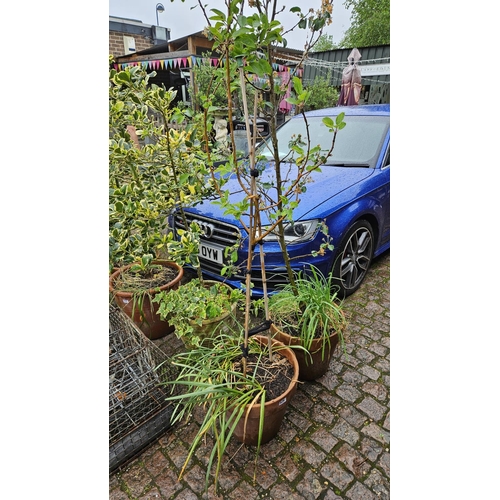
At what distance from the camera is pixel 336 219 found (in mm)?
2750

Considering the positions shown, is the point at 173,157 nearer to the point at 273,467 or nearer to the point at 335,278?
the point at 335,278

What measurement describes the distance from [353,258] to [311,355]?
A: 127 centimetres

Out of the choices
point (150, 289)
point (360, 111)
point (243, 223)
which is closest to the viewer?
point (243, 223)

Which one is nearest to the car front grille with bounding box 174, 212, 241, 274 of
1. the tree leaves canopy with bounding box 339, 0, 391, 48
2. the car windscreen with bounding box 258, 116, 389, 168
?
the car windscreen with bounding box 258, 116, 389, 168

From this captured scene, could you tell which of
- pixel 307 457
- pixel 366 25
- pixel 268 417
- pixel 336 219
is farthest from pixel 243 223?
pixel 366 25

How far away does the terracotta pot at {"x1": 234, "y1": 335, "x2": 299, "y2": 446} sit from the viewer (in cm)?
164

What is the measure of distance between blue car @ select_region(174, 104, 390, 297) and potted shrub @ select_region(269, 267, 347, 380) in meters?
0.30

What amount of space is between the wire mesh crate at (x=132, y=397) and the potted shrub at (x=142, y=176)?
389 millimetres

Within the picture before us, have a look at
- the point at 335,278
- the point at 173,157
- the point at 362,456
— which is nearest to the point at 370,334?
the point at 335,278

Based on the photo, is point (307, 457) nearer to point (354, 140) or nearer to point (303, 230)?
point (303, 230)

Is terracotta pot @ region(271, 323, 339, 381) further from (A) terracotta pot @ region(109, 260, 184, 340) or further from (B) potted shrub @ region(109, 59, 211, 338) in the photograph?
(A) terracotta pot @ region(109, 260, 184, 340)

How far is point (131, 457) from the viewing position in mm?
1840

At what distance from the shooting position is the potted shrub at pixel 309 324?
209cm

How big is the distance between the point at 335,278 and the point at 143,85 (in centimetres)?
204
